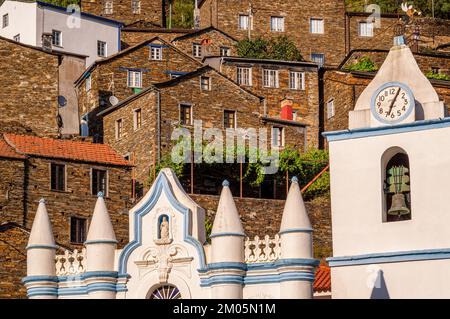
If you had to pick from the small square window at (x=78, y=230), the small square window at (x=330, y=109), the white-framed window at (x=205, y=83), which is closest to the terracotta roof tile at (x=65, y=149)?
the small square window at (x=78, y=230)

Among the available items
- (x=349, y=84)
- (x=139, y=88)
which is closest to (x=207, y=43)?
(x=139, y=88)

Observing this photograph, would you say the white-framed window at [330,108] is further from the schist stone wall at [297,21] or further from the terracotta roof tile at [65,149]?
the terracotta roof tile at [65,149]

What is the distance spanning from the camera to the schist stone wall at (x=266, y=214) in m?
75.2

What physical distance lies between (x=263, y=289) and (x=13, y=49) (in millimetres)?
40086

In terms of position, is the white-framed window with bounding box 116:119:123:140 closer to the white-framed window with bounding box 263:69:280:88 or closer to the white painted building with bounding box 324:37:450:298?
the white-framed window with bounding box 263:69:280:88

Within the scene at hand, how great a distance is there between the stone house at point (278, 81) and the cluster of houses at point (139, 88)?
8 centimetres

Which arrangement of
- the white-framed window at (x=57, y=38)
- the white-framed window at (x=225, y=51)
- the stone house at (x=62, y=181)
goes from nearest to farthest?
the stone house at (x=62, y=181) → the white-framed window at (x=57, y=38) → the white-framed window at (x=225, y=51)

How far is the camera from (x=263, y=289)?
49312 mm

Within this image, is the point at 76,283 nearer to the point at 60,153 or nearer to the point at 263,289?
the point at 263,289

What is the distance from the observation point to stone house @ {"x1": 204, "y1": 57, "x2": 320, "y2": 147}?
305ft

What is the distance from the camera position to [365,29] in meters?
108

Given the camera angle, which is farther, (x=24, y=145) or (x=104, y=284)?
(x=24, y=145)

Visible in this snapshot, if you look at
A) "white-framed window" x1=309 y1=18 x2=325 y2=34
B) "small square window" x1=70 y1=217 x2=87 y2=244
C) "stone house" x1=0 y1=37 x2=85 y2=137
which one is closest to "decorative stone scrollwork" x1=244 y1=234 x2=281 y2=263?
"small square window" x1=70 y1=217 x2=87 y2=244
